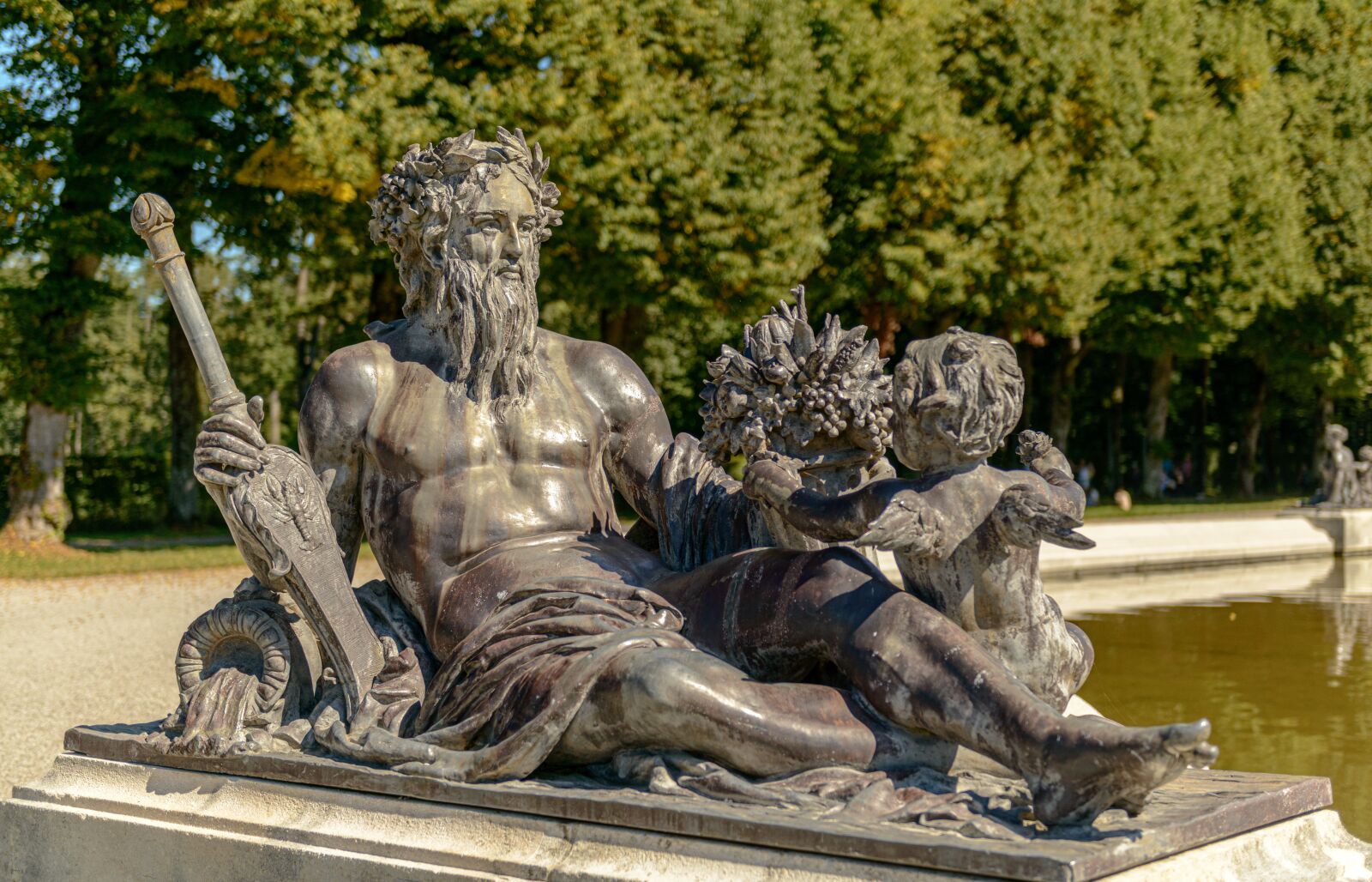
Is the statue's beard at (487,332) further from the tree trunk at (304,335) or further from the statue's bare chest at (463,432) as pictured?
the tree trunk at (304,335)

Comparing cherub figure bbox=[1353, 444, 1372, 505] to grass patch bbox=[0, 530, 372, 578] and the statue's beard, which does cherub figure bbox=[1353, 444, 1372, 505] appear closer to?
grass patch bbox=[0, 530, 372, 578]

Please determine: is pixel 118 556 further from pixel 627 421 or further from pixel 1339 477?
pixel 1339 477

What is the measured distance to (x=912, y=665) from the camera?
409 centimetres

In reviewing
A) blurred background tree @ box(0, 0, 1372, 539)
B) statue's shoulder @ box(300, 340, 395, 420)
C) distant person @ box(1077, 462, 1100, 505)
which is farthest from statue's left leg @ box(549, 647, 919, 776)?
distant person @ box(1077, 462, 1100, 505)

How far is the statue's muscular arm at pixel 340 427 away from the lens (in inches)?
204

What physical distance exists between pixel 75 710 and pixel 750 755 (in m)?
7.33

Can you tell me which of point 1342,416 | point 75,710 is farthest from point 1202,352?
point 75,710

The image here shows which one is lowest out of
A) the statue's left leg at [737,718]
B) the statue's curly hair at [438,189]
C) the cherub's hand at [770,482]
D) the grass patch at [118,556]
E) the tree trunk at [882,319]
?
the grass patch at [118,556]

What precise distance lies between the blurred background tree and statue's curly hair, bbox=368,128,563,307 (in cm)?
1500

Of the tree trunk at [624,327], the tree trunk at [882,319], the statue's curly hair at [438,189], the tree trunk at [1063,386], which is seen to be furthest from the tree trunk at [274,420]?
the statue's curly hair at [438,189]

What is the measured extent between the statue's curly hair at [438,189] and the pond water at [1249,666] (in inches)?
166

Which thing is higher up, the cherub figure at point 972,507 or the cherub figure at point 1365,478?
the cherub figure at point 972,507

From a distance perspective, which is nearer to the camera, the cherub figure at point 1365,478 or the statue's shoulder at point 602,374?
the statue's shoulder at point 602,374

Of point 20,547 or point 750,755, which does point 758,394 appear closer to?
point 750,755
